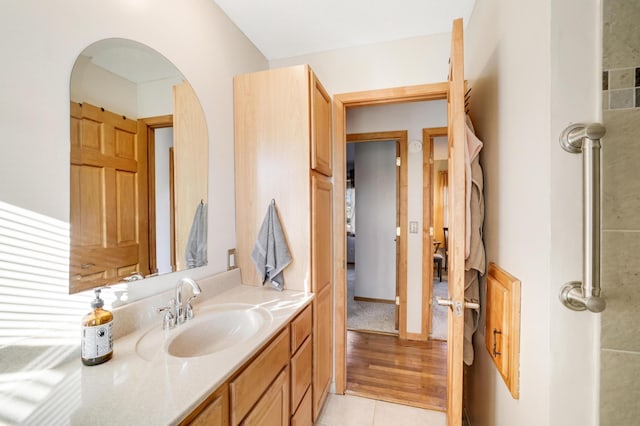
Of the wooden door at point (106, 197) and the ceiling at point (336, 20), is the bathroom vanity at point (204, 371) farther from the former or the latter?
the ceiling at point (336, 20)

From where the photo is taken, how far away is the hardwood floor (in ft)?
6.34

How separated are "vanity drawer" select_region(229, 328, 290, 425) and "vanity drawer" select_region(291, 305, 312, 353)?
2.3 inches

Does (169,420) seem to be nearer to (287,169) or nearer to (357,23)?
(287,169)

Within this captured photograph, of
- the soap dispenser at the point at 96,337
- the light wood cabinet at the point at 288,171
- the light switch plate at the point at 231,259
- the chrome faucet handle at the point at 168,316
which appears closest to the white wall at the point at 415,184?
the light wood cabinet at the point at 288,171

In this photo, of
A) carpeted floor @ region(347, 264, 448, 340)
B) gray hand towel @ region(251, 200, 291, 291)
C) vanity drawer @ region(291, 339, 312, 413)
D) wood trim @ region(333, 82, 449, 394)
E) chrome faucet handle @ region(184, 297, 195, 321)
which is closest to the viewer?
chrome faucet handle @ region(184, 297, 195, 321)

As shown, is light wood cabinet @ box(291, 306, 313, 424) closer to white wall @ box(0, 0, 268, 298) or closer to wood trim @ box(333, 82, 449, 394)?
wood trim @ box(333, 82, 449, 394)

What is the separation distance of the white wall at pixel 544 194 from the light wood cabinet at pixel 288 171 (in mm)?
972

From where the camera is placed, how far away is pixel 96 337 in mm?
821

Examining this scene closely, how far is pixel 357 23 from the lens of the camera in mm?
1775

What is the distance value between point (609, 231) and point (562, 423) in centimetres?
52

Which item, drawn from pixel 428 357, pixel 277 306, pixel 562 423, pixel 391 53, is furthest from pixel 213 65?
pixel 428 357

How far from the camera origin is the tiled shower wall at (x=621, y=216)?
2.11 feet

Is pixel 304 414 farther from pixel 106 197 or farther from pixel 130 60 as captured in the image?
pixel 130 60

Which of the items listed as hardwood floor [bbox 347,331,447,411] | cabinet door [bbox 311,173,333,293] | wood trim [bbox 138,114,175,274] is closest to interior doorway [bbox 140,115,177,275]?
wood trim [bbox 138,114,175,274]
